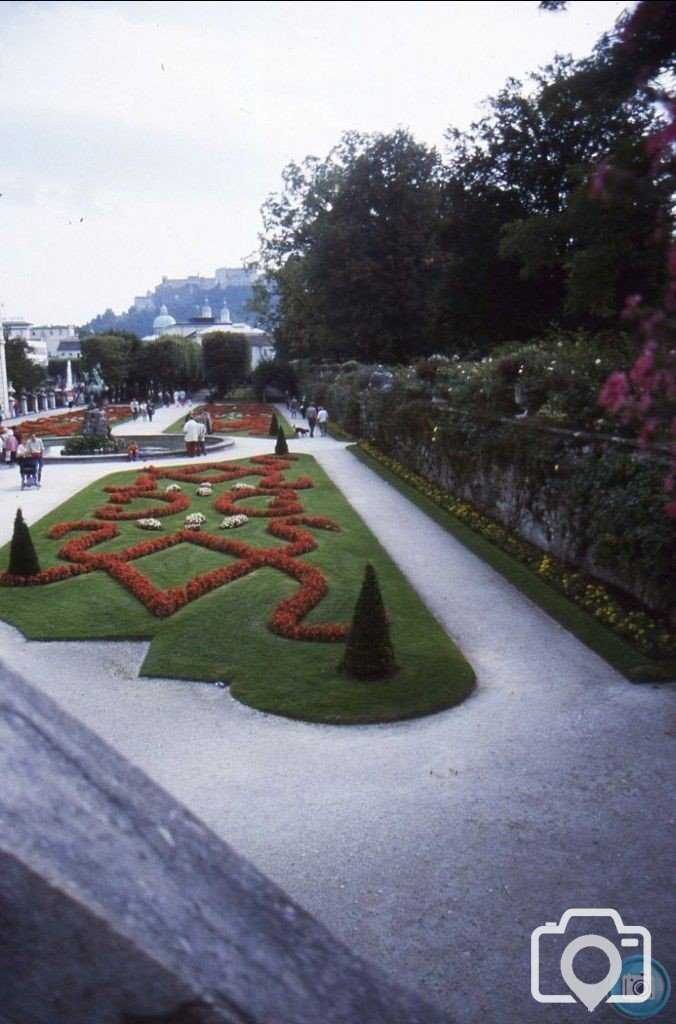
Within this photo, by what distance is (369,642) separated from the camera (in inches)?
359

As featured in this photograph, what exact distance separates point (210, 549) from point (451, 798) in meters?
9.51

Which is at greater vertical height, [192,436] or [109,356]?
[109,356]

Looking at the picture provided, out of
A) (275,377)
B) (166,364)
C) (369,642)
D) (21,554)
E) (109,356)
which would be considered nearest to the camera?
(369,642)

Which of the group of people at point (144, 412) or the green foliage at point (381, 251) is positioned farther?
the group of people at point (144, 412)

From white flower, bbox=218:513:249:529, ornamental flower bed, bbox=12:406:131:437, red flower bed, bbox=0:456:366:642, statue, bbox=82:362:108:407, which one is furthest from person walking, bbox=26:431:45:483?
statue, bbox=82:362:108:407

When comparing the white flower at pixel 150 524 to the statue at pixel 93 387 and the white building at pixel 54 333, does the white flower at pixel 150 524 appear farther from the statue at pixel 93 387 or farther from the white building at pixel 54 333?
the white building at pixel 54 333

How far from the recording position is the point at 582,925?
16.6 ft

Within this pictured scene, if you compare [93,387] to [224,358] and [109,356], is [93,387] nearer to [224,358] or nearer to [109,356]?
[224,358]

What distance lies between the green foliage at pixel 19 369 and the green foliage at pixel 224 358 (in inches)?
587

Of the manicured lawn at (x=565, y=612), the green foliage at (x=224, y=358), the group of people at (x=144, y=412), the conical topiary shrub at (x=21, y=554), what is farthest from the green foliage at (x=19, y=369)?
the conical topiary shrub at (x=21, y=554)

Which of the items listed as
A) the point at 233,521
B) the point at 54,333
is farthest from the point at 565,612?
the point at 54,333

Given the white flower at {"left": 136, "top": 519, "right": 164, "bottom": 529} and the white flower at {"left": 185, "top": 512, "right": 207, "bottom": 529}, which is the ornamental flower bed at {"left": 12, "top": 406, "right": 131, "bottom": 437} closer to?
the white flower at {"left": 136, "top": 519, "right": 164, "bottom": 529}

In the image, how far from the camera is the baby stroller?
23016mm

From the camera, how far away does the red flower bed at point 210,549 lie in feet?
37.8
